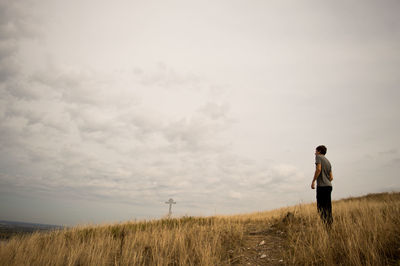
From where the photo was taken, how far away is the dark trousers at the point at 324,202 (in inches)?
254

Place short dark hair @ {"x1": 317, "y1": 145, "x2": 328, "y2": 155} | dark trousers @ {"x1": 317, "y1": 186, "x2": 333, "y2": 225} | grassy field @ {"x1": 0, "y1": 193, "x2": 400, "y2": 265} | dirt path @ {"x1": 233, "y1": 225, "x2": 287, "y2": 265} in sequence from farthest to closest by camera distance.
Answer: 1. short dark hair @ {"x1": 317, "y1": 145, "x2": 328, "y2": 155}
2. dark trousers @ {"x1": 317, "y1": 186, "x2": 333, "y2": 225}
3. dirt path @ {"x1": 233, "y1": 225, "x2": 287, "y2": 265}
4. grassy field @ {"x1": 0, "y1": 193, "x2": 400, "y2": 265}

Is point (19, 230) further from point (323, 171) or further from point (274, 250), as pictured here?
point (323, 171)

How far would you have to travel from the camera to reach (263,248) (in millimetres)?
6055

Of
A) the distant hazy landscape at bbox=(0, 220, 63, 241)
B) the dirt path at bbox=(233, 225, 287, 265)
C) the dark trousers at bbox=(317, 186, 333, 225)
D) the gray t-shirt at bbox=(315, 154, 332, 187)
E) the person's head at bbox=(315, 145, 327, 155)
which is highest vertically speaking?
the person's head at bbox=(315, 145, 327, 155)

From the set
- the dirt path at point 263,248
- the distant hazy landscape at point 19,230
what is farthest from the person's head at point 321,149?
the distant hazy landscape at point 19,230

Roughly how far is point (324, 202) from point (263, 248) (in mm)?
2323

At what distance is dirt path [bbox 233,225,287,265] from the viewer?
528 centimetres

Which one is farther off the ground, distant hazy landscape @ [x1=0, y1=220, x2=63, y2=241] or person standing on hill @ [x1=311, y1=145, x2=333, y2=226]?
person standing on hill @ [x1=311, y1=145, x2=333, y2=226]

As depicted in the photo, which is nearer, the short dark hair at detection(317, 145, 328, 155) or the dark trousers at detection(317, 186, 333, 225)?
the dark trousers at detection(317, 186, 333, 225)

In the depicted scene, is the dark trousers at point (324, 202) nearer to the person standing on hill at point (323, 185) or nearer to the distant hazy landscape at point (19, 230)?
the person standing on hill at point (323, 185)

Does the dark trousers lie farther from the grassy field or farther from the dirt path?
the dirt path

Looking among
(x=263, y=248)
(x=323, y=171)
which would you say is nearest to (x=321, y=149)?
(x=323, y=171)

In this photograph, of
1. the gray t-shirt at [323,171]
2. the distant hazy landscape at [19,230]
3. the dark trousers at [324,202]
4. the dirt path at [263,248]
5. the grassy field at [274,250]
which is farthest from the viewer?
the distant hazy landscape at [19,230]

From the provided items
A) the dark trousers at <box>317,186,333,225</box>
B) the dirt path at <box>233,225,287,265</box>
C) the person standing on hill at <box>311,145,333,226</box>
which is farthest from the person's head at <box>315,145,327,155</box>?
the dirt path at <box>233,225,287,265</box>
